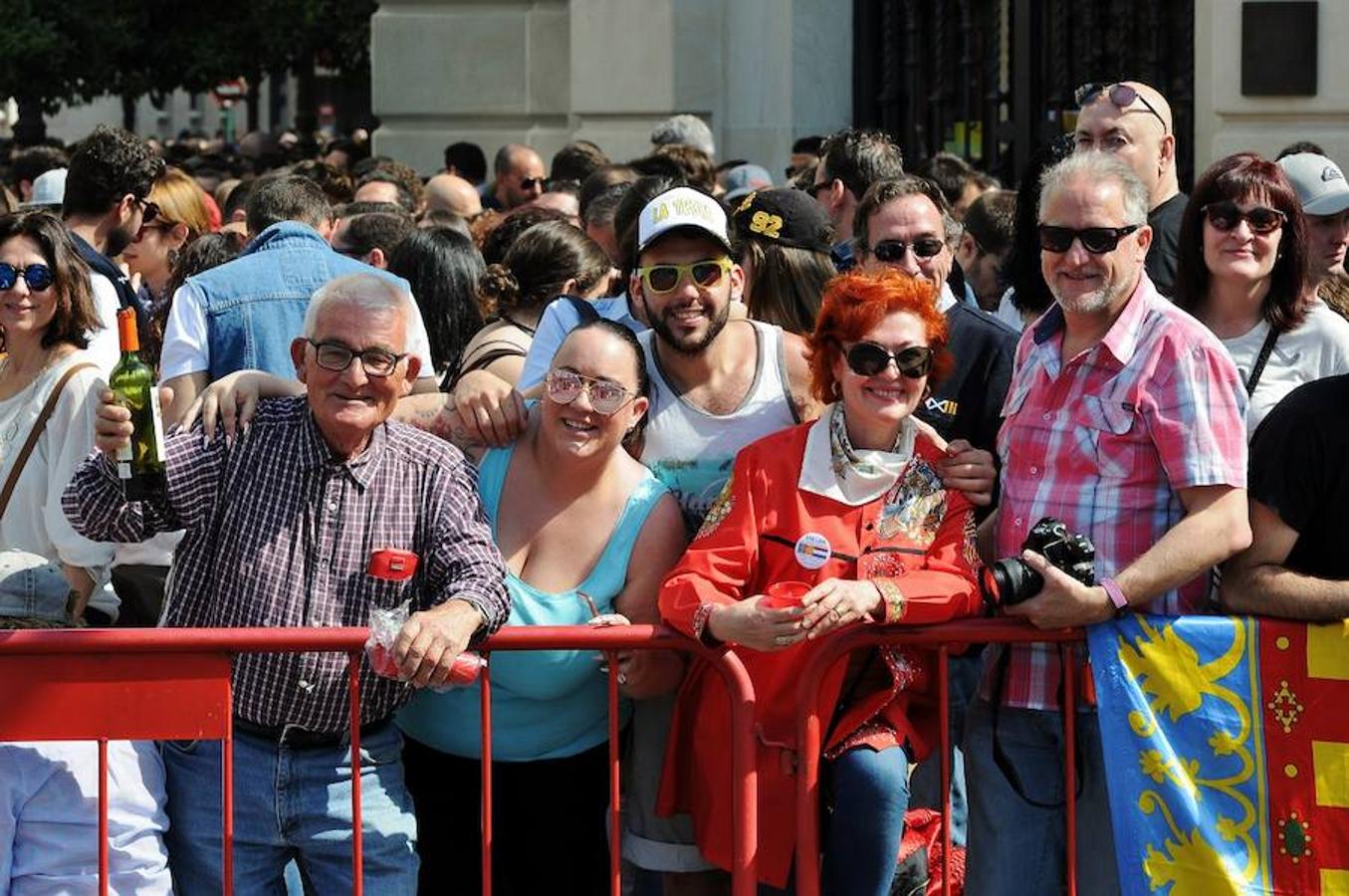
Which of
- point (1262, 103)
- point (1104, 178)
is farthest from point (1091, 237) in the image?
point (1262, 103)

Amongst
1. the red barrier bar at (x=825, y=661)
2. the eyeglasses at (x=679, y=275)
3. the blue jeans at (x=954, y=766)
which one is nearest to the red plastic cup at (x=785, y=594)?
the red barrier bar at (x=825, y=661)

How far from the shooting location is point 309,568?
17.0 ft

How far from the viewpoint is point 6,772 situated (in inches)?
200

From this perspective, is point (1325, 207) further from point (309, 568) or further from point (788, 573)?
point (309, 568)

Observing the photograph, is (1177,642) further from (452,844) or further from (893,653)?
(452,844)

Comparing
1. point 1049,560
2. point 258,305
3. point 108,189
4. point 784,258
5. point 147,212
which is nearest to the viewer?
point 1049,560

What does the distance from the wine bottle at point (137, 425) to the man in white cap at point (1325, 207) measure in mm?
3718


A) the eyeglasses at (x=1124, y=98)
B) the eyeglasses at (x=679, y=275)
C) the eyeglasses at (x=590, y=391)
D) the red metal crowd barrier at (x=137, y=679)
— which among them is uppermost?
the eyeglasses at (x=1124, y=98)

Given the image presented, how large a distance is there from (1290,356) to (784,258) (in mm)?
1634

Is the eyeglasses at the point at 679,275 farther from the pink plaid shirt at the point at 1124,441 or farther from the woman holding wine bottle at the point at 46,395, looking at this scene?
the woman holding wine bottle at the point at 46,395

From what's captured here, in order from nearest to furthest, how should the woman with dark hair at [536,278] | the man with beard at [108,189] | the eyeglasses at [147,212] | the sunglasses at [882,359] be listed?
the sunglasses at [882,359], the woman with dark hair at [536,278], the man with beard at [108,189], the eyeglasses at [147,212]

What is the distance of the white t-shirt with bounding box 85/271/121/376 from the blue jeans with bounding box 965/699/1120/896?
2.70m

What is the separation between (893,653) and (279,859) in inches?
→ 58.9

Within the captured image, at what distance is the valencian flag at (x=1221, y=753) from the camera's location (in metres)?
5.14
